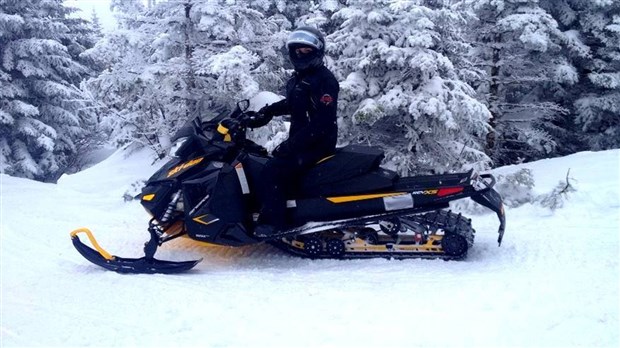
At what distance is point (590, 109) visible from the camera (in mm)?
14844

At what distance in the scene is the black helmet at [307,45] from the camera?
451 centimetres

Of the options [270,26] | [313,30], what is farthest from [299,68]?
[270,26]

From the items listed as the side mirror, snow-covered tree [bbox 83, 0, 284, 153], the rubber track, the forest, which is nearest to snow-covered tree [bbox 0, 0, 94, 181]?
the forest

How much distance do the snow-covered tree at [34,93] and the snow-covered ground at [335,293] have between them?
13.8 m

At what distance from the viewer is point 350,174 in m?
4.77

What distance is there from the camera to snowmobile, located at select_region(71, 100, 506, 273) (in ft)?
15.2

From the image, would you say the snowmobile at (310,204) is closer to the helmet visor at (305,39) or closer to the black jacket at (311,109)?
the black jacket at (311,109)

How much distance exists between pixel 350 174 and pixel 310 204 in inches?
17.9

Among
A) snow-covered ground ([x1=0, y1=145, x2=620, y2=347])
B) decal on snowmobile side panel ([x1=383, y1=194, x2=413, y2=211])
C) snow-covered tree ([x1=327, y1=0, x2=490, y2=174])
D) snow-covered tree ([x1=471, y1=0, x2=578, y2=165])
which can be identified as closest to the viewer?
snow-covered ground ([x1=0, y1=145, x2=620, y2=347])

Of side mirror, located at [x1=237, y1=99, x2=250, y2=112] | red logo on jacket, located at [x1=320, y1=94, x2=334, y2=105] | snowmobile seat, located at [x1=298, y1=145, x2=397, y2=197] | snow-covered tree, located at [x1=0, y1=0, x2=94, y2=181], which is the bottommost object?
snow-covered tree, located at [x1=0, y1=0, x2=94, y2=181]

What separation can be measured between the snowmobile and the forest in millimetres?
757

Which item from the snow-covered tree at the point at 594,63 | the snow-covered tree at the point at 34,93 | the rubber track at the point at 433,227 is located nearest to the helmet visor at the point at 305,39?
the rubber track at the point at 433,227

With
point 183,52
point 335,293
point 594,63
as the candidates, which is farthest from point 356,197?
point 594,63

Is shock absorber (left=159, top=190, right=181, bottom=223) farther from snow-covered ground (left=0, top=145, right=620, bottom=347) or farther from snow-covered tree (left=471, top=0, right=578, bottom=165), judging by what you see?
snow-covered tree (left=471, top=0, right=578, bottom=165)
